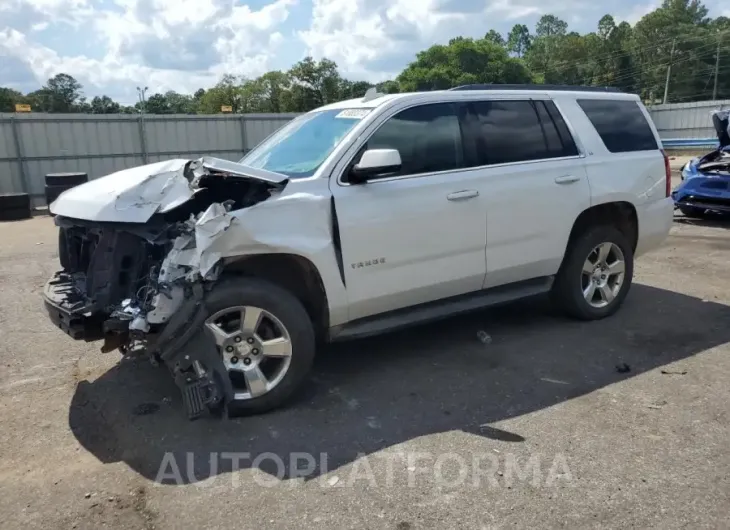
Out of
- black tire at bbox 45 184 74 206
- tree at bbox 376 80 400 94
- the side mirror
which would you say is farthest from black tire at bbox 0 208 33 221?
tree at bbox 376 80 400 94

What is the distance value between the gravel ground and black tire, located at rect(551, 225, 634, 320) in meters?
0.13

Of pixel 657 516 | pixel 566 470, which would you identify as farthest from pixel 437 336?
pixel 657 516

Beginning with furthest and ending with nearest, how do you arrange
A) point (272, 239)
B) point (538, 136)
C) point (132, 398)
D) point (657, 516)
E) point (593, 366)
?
point (538, 136)
point (593, 366)
point (132, 398)
point (272, 239)
point (657, 516)

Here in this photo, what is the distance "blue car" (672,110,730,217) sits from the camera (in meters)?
10.1

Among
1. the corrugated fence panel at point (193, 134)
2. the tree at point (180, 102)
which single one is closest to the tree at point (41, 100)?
the tree at point (180, 102)

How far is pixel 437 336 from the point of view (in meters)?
5.41

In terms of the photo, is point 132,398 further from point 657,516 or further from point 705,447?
point 705,447

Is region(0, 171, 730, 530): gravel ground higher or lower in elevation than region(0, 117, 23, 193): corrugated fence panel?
lower

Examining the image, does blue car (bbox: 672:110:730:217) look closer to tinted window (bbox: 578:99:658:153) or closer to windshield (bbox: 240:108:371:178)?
tinted window (bbox: 578:99:658:153)

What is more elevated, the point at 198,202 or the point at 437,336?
the point at 198,202

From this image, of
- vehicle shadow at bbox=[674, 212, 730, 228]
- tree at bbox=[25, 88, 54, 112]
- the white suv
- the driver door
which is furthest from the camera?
tree at bbox=[25, 88, 54, 112]

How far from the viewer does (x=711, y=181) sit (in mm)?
10266

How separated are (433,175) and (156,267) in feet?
6.57

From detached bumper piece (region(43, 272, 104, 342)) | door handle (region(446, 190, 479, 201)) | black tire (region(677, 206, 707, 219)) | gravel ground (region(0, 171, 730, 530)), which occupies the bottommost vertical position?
gravel ground (region(0, 171, 730, 530))
